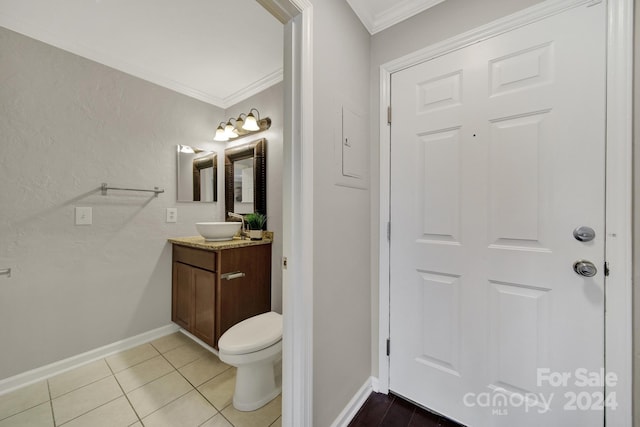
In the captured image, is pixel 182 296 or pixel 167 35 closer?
pixel 167 35

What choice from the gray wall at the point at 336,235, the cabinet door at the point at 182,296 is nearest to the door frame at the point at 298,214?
the gray wall at the point at 336,235

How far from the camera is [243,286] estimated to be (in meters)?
1.88

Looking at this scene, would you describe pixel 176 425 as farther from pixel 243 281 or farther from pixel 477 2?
pixel 477 2

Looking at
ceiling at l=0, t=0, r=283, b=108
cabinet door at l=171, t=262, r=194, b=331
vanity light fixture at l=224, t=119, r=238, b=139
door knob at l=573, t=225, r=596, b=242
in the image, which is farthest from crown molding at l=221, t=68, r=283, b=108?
door knob at l=573, t=225, r=596, b=242

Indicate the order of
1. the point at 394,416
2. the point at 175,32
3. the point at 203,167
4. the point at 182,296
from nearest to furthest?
the point at 394,416 → the point at 175,32 → the point at 182,296 → the point at 203,167

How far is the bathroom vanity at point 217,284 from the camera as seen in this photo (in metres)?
1.73

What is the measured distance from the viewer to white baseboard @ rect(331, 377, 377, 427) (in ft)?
4.00

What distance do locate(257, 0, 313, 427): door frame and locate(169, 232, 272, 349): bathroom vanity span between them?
91cm

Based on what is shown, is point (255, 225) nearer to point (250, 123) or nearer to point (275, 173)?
point (275, 173)

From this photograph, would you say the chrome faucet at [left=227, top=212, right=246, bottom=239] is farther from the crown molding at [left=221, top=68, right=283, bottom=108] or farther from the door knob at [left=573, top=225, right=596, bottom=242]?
the door knob at [left=573, top=225, right=596, bottom=242]

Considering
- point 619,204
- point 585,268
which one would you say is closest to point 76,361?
point 585,268

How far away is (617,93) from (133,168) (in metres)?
2.96

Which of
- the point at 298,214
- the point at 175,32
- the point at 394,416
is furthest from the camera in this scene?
the point at 175,32

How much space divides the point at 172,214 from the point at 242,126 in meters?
1.08
